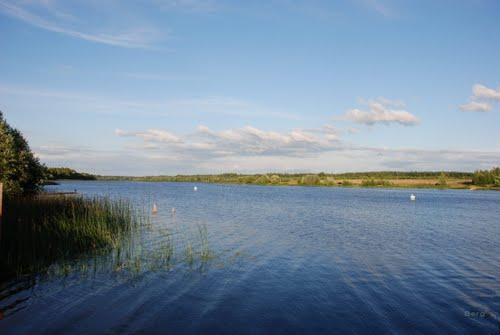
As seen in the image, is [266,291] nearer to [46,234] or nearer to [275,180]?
[46,234]

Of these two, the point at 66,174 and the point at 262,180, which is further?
the point at 262,180

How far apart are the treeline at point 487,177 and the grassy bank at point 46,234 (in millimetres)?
123598

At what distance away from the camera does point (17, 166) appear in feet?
86.3

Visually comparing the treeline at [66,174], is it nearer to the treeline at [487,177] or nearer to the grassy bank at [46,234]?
the grassy bank at [46,234]

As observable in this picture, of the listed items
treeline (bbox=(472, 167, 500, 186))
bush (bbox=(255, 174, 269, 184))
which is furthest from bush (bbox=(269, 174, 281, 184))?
treeline (bbox=(472, 167, 500, 186))

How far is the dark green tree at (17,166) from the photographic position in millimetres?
23859

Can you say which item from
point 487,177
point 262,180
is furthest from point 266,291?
point 262,180

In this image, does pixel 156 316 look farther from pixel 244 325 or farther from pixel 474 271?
pixel 474 271

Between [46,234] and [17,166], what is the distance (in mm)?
12489

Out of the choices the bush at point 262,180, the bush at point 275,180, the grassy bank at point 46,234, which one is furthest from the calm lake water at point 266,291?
the bush at point 262,180

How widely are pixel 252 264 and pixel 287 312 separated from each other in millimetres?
5791

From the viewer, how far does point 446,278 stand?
14742 mm

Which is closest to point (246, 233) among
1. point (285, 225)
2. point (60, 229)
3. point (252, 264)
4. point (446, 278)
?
point (285, 225)

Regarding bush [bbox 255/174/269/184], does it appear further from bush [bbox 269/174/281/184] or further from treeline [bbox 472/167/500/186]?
treeline [bbox 472/167/500/186]
